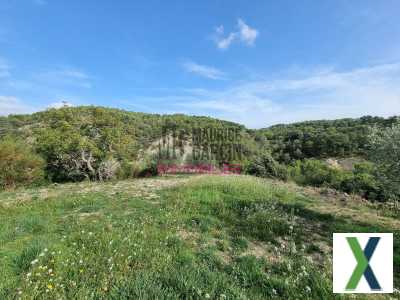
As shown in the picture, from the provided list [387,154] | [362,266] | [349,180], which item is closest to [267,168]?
[349,180]

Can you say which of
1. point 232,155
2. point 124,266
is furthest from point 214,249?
point 232,155

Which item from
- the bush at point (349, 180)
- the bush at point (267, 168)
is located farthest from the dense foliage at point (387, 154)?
the bush at point (267, 168)

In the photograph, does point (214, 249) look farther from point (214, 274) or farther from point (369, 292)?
point (369, 292)

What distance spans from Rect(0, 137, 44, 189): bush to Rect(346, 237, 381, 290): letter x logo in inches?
575

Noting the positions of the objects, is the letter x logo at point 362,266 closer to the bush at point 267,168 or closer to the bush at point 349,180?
the bush at point 349,180

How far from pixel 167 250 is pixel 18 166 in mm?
12198

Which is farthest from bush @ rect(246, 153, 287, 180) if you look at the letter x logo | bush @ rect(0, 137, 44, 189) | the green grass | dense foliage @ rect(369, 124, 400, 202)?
bush @ rect(0, 137, 44, 189)

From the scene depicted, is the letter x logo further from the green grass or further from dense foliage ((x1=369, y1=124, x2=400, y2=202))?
dense foliage ((x1=369, y1=124, x2=400, y2=202))

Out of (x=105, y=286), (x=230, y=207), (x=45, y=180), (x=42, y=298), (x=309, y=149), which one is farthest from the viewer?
(x=309, y=149)

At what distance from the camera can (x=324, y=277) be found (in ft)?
9.83

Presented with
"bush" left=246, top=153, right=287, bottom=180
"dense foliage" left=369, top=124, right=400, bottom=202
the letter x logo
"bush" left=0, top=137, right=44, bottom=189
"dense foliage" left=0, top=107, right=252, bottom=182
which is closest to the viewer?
the letter x logo

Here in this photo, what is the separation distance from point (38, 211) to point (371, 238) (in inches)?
308

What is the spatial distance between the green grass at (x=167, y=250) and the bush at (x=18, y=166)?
19.0 ft

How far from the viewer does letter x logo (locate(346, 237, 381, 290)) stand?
2754mm
